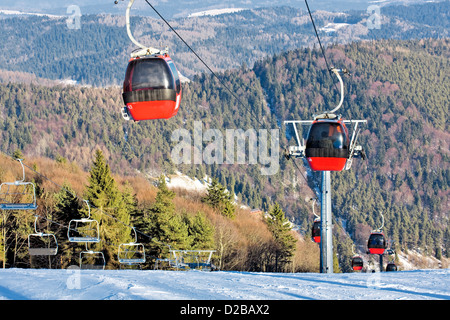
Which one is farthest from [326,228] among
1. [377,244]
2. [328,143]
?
[377,244]

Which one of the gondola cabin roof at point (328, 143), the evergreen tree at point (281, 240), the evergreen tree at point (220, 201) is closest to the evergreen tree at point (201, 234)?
the evergreen tree at point (281, 240)

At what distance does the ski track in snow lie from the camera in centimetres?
967

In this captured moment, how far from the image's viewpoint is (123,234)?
55.6m

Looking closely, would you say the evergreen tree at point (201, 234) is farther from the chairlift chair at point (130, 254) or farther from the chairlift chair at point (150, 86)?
the chairlift chair at point (150, 86)

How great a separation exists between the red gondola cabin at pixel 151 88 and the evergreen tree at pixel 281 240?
70.9 meters

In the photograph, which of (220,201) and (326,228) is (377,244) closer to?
(326,228)

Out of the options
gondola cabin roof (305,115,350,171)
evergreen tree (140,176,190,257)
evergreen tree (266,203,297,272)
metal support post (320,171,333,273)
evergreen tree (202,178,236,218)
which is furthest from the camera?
evergreen tree (202,178,236,218)

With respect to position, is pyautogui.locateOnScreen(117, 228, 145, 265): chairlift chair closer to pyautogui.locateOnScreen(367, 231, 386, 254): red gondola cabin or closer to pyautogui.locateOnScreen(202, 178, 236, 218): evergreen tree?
pyautogui.locateOnScreen(367, 231, 386, 254): red gondola cabin

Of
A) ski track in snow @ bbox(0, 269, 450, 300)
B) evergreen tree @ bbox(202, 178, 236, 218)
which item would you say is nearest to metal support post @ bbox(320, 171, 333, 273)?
ski track in snow @ bbox(0, 269, 450, 300)

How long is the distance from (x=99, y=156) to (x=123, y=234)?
6.81 metres

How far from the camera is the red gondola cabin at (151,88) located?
40.2ft

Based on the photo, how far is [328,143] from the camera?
1988 centimetres

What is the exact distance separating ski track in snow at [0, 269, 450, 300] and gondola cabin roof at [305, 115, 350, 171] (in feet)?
22.8
